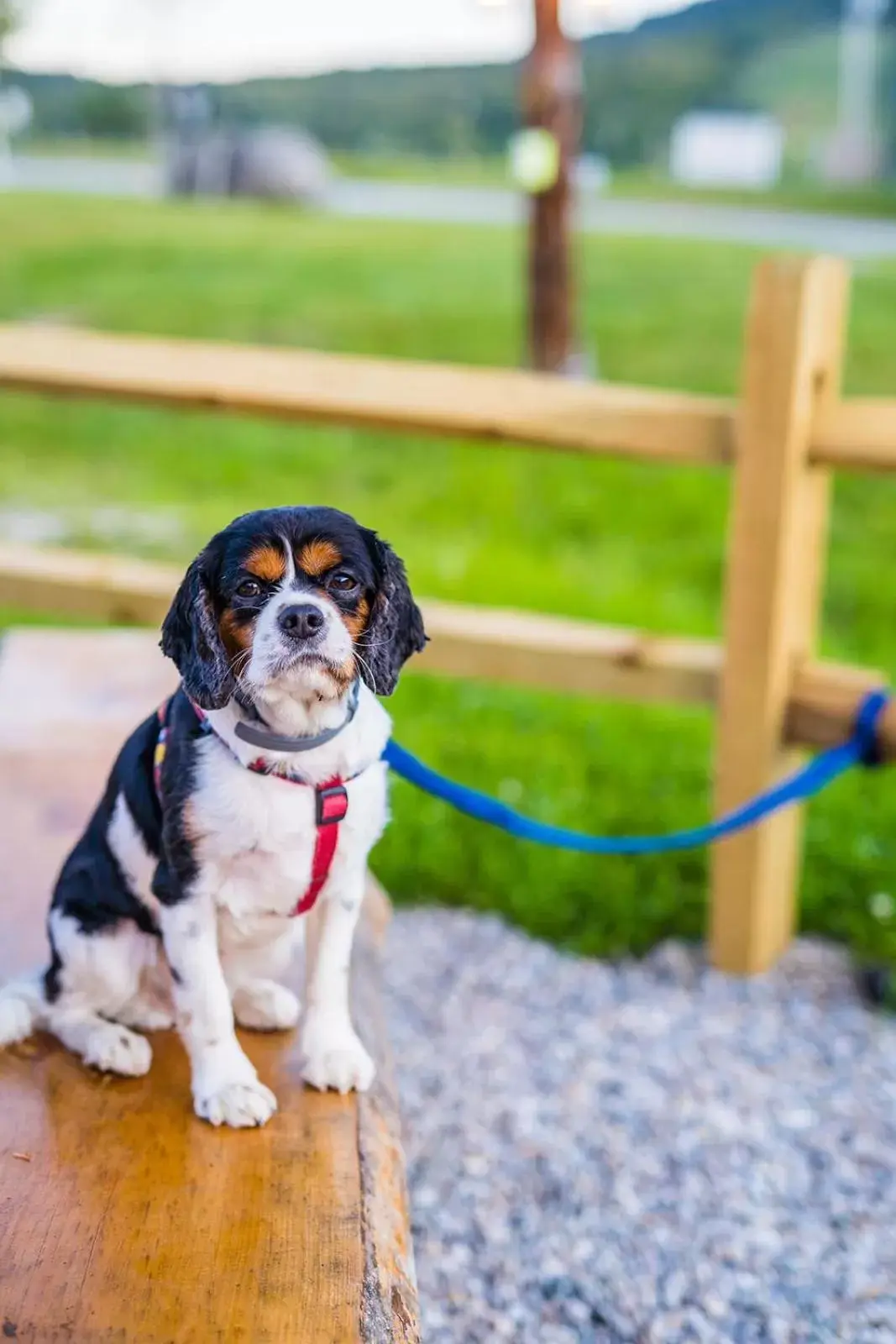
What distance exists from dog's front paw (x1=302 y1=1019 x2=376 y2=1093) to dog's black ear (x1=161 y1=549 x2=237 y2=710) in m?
0.55

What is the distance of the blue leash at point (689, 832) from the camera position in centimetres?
226

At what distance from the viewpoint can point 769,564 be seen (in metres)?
3.20

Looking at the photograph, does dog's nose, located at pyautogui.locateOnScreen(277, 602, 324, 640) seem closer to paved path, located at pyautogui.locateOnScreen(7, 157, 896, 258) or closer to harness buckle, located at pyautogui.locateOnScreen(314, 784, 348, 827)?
harness buckle, located at pyautogui.locateOnScreen(314, 784, 348, 827)

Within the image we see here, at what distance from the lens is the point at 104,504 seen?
8.11 meters

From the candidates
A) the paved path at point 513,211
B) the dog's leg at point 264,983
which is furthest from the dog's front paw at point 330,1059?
the paved path at point 513,211

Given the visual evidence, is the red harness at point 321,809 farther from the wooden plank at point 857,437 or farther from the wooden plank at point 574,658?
the wooden plank at point 857,437

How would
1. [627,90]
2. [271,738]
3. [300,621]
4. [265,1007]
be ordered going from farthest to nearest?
[627,90], [265,1007], [271,738], [300,621]

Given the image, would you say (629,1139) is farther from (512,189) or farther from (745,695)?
(512,189)

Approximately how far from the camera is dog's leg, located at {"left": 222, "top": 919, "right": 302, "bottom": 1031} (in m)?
1.96

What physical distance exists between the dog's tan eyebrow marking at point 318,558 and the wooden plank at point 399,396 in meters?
1.65

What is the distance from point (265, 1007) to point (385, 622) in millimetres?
709

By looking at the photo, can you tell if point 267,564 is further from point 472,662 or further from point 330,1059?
point 472,662

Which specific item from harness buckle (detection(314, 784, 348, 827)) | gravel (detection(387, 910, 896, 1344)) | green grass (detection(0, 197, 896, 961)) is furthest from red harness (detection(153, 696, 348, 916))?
green grass (detection(0, 197, 896, 961))

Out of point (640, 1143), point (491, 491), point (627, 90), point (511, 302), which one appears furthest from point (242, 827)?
point (627, 90)
